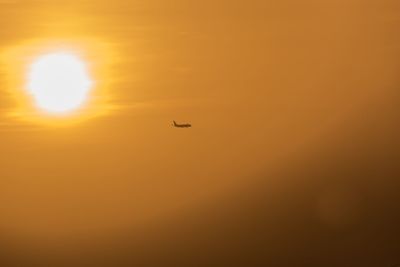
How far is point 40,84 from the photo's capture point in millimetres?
1901

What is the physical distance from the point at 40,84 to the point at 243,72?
70cm

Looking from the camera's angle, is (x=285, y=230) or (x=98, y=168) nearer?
(x=98, y=168)

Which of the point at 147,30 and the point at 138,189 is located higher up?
the point at 147,30

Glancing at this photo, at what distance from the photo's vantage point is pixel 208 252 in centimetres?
219

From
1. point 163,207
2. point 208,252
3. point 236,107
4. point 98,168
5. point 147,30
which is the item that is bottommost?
point 208,252

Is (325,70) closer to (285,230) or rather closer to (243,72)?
(243,72)

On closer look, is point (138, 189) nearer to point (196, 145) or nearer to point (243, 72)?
point (196, 145)

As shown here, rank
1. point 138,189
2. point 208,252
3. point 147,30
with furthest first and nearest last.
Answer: point 208,252, point 138,189, point 147,30

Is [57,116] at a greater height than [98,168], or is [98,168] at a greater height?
[57,116]

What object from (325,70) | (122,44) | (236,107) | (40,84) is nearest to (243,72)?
(236,107)

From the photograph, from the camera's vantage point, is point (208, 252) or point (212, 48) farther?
point (208, 252)

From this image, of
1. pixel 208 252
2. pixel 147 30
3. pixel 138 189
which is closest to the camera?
pixel 147 30

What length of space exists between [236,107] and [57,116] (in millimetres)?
624

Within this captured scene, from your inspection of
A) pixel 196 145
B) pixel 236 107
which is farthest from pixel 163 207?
pixel 236 107
